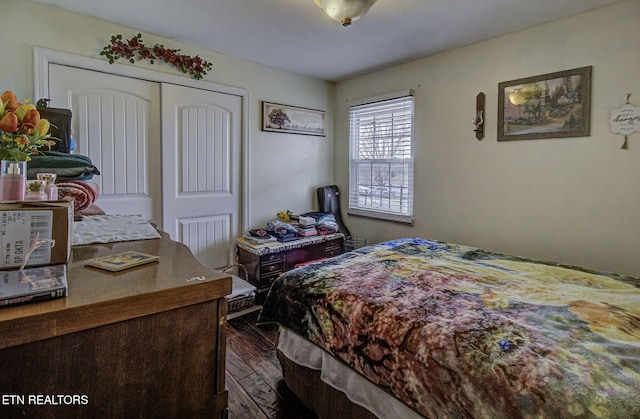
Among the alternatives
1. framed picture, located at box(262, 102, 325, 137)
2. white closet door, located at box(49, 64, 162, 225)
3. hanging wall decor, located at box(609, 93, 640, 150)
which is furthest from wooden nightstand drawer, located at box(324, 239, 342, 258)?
hanging wall decor, located at box(609, 93, 640, 150)

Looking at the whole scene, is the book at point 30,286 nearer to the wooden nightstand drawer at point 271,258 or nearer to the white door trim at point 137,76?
the white door trim at point 137,76

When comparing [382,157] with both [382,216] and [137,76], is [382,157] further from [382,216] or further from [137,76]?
[137,76]

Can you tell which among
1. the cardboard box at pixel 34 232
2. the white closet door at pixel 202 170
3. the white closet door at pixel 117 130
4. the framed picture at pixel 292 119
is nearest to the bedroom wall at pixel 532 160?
the framed picture at pixel 292 119

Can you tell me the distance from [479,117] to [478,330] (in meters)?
2.07

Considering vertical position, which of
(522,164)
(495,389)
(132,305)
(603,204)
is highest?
(522,164)

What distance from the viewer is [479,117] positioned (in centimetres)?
272

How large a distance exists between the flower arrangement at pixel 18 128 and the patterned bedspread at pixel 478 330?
4.03ft

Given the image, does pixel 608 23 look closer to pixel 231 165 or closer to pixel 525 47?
pixel 525 47

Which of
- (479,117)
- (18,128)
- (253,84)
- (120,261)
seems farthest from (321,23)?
(120,261)

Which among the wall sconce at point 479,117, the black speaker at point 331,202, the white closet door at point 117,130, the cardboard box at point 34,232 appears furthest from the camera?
the black speaker at point 331,202

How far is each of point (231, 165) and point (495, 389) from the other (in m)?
2.86

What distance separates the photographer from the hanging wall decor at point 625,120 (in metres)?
2.05

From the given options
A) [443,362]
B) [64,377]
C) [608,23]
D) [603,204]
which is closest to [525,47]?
[608,23]

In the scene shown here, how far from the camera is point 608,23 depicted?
7.00ft
